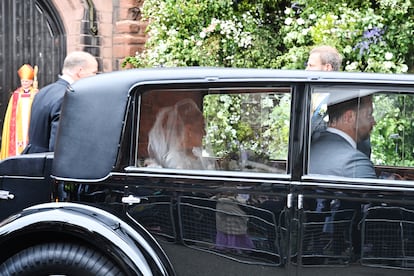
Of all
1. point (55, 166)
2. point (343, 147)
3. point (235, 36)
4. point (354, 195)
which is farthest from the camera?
point (235, 36)

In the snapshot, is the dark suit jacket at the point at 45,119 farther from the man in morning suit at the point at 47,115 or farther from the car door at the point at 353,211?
the car door at the point at 353,211

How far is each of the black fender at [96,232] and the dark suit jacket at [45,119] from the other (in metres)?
1.58

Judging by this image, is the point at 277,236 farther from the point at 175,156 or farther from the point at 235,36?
the point at 235,36

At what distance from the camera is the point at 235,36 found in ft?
24.3

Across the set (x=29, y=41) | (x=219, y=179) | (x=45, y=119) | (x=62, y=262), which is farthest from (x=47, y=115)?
(x=29, y=41)

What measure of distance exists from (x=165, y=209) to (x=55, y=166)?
706 mm

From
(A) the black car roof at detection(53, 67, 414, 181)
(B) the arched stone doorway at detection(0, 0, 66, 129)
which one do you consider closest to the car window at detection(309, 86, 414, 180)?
(A) the black car roof at detection(53, 67, 414, 181)

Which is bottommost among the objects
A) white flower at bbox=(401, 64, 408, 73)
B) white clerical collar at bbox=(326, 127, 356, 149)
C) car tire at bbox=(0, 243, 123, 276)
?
car tire at bbox=(0, 243, 123, 276)

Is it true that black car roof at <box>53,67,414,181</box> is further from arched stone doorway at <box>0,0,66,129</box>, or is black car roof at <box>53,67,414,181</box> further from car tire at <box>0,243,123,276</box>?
arched stone doorway at <box>0,0,66,129</box>

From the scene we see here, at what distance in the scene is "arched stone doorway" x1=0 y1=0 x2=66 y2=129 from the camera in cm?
912

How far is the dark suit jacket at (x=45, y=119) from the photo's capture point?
15.8 ft

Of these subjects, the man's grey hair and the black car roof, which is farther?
the man's grey hair

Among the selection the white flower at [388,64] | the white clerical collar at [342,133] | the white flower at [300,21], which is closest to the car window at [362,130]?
the white clerical collar at [342,133]

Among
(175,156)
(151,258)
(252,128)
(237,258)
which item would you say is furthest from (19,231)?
(252,128)
